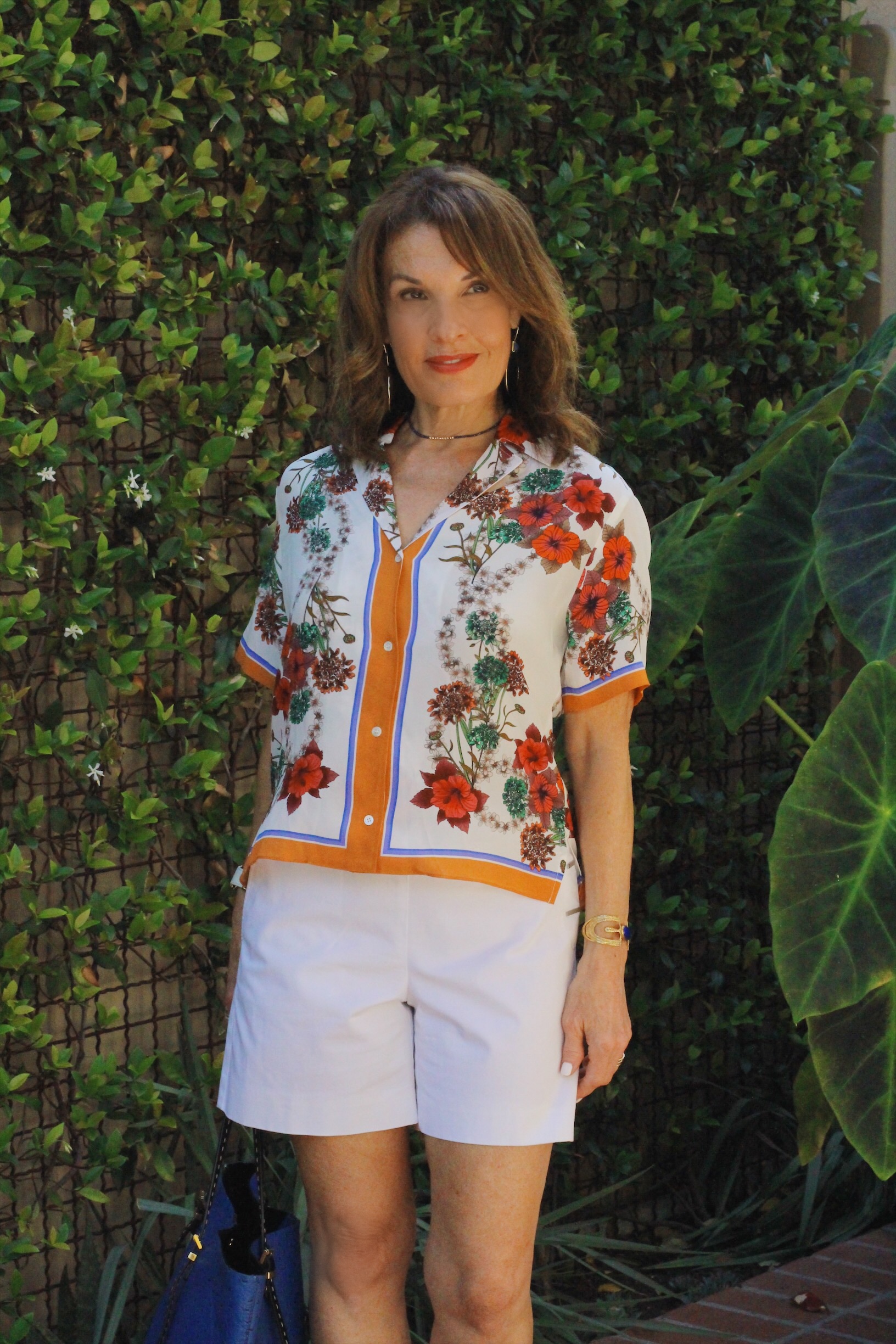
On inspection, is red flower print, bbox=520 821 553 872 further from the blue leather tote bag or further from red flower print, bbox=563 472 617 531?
the blue leather tote bag

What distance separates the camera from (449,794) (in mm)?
1797

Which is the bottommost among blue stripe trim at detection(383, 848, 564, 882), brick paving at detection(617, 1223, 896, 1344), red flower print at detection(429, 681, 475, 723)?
brick paving at detection(617, 1223, 896, 1344)

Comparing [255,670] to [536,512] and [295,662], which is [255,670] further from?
[536,512]

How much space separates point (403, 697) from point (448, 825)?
16 centimetres

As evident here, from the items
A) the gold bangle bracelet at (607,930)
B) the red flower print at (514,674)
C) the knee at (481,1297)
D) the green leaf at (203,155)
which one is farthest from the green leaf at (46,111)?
the knee at (481,1297)

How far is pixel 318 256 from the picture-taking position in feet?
8.74

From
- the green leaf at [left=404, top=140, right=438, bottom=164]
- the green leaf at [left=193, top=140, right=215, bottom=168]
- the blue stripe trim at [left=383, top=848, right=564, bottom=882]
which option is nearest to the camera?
the blue stripe trim at [left=383, top=848, right=564, bottom=882]

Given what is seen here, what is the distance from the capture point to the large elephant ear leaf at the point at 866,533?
2285 millimetres

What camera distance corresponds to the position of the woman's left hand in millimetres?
1819

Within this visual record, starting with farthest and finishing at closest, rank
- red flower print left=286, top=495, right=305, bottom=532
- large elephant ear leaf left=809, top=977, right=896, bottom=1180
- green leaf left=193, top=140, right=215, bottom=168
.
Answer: green leaf left=193, top=140, right=215, bottom=168 < large elephant ear leaf left=809, top=977, right=896, bottom=1180 < red flower print left=286, top=495, right=305, bottom=532

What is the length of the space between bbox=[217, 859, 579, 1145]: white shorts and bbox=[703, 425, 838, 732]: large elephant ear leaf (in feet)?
3.00

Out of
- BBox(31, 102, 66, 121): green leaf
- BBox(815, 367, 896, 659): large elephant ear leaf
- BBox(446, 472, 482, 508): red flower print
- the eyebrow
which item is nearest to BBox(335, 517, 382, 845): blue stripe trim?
BBox(446, 472, 482, 508): red flower print

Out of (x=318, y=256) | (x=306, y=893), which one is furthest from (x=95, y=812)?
(x=318, y=256)

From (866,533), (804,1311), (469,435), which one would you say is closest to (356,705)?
(469,435)
